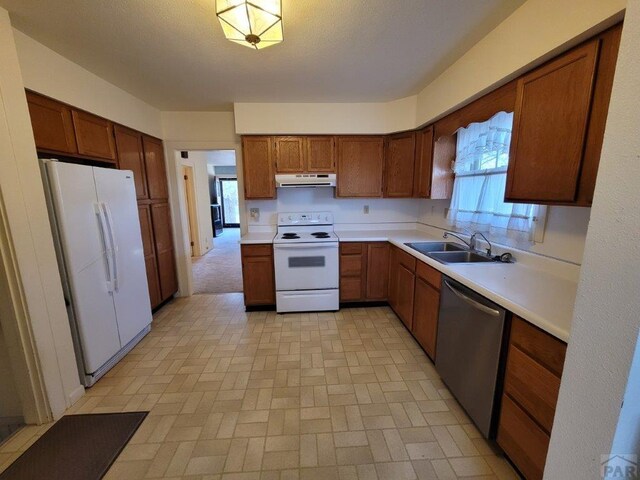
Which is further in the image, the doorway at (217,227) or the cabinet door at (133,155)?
the doorway at (217,227)

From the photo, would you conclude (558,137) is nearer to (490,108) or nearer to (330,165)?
(490,108)

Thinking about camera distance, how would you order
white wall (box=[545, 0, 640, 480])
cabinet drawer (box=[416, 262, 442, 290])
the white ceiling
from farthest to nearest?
cabinet drawer (box=[416, 262, 442, 290]) < the white ceiling < white wall (box=[545, 0, 640, 480])

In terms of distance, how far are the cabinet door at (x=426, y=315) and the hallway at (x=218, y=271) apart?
263cm

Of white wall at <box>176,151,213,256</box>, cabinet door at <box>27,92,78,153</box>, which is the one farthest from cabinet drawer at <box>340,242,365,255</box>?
white wall at <box>176,151,213,256</box>

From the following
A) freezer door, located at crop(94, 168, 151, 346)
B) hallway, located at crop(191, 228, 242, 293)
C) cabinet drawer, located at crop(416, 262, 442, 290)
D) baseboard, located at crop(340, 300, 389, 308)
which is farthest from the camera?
hallway, located at crop(191, 228, 242, 293)

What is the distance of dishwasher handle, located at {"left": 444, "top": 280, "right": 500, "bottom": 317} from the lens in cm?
139

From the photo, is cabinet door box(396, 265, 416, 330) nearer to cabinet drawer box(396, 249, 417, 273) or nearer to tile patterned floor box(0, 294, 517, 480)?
cabinet drawer box(396, 249, 417, 273)

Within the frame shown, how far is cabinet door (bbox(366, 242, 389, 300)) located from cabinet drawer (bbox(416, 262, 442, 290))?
0.77 meters

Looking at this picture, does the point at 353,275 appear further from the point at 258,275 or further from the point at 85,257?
the point at 85,257

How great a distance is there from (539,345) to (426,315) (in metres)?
1.09

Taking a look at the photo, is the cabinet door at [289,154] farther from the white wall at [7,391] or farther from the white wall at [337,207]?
the white wall at [7,391]

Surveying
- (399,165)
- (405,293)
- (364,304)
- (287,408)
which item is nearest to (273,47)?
(399,165)

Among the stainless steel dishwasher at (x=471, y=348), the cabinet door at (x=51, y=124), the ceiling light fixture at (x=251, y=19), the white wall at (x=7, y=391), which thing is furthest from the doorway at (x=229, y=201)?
the stainless steel dishwasher at (x=471, y=348)

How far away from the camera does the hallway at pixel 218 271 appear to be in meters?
4.12
